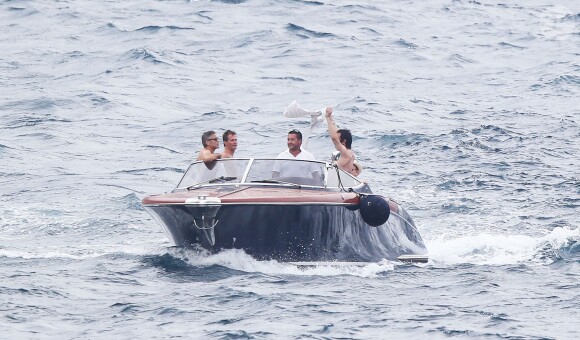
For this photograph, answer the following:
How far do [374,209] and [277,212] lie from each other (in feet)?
4.29

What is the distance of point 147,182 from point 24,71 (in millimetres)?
14696

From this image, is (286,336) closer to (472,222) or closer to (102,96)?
(472,222)

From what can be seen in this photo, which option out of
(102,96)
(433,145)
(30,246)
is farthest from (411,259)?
(102,96)

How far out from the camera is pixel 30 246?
16594mm

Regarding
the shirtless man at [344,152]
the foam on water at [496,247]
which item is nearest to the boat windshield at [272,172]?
the shirtless man at [344,152]

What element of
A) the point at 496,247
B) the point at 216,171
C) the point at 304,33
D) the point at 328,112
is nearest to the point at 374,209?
the point at 328,112

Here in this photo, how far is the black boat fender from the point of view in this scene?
1479 cm

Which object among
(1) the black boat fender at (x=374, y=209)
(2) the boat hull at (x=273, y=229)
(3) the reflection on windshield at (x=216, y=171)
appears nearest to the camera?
(2) the boat hull at (x=273, y=229)

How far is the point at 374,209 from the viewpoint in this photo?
48.6ft

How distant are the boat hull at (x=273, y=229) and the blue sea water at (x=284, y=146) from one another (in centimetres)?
18

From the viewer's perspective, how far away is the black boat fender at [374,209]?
48.5 feet

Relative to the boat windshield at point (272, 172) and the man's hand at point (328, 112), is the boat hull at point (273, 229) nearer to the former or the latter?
the boat windshield at point (272, 172)

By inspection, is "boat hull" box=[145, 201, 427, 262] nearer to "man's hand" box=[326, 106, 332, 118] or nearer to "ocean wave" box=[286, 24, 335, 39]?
"man's hand" box=[326, 106, 332, 118]

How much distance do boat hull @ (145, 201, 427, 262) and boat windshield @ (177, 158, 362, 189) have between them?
2.16ft
